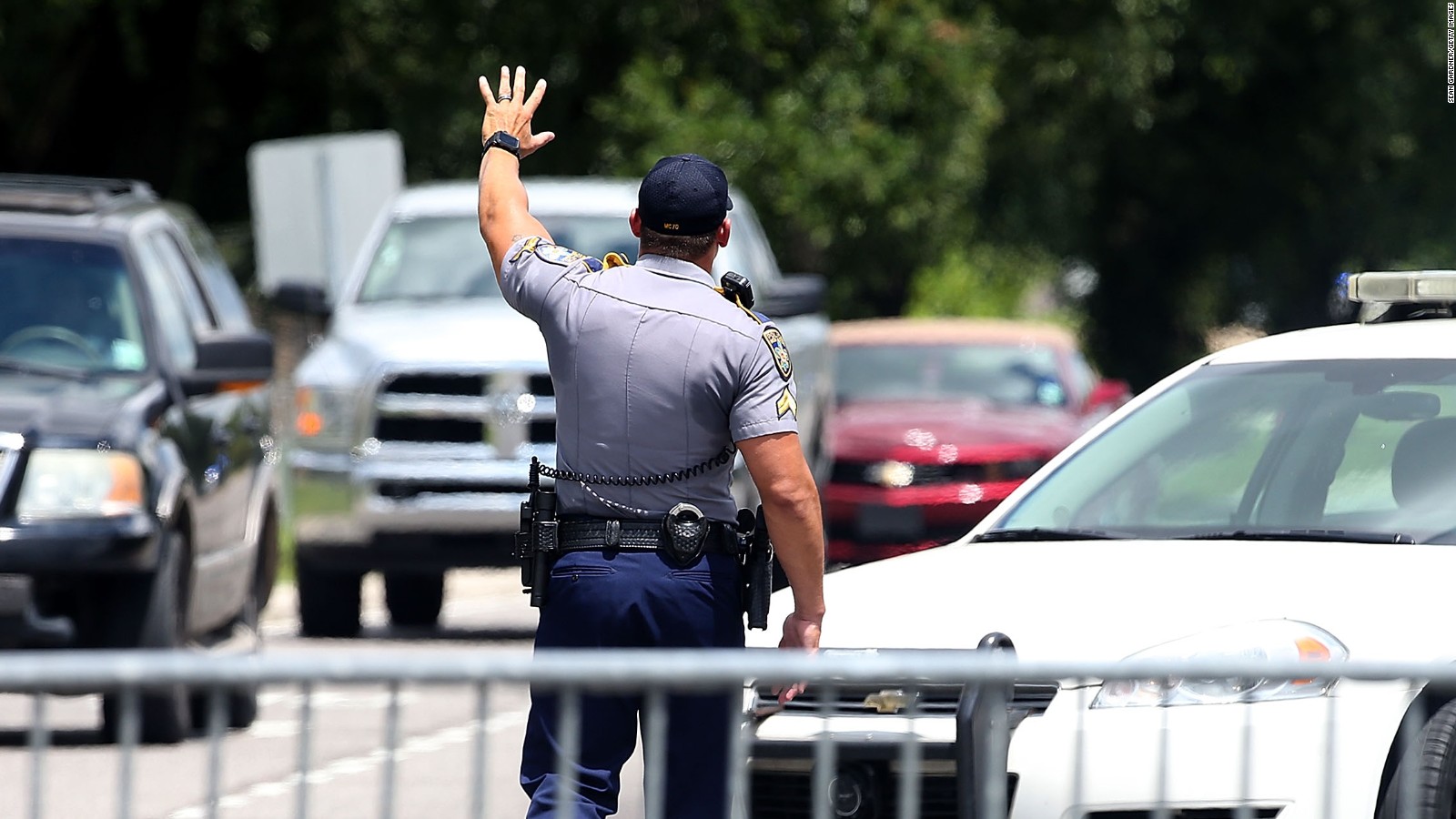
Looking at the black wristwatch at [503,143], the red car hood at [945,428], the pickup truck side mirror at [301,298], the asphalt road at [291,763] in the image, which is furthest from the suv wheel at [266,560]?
the black wristwatch at [503,143]

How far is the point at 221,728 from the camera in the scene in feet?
12.1

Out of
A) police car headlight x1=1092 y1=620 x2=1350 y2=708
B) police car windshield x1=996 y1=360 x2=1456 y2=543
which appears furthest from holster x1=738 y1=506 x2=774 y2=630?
police car windshield x1=996 y1=360 x2=1456 y2=543

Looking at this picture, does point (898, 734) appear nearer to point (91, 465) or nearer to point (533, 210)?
point (91, 465)

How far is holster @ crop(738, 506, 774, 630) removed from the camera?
5250 millimetres

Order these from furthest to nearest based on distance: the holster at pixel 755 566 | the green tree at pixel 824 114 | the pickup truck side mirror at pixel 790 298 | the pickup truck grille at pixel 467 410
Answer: the green tree at pixel 824 114 → the pickup truck side mirror at pixel 790 298 → the pickup truck grille at pixel 467 410 → the holster at pixel 755 566

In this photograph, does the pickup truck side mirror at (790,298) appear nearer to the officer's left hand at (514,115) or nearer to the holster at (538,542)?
the officer's left hand at (514,115)

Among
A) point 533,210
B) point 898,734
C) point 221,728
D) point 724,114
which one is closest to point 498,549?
point 533,210

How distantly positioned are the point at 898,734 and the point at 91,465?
14.5 feet

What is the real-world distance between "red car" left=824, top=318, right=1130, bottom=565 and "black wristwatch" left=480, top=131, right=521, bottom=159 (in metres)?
7.93

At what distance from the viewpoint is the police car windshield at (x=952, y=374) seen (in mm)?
15555

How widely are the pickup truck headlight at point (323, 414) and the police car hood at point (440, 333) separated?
0.85ft

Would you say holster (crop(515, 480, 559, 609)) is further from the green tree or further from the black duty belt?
the green tree

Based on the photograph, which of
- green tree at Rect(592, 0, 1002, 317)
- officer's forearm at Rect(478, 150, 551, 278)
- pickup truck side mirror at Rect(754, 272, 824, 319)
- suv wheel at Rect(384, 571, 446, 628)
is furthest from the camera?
green tree at Rect(592, 0, 1002, 317)

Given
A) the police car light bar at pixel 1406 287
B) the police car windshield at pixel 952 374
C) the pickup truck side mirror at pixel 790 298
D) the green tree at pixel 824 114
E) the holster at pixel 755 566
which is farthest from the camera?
the green tree at pixel 824 114
